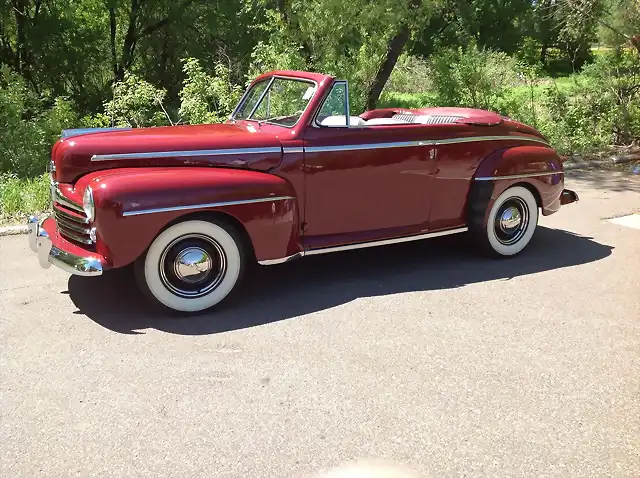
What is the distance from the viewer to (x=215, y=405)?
3252 mm

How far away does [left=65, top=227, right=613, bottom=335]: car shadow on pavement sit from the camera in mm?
4316

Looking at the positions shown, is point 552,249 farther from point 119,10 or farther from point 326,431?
point 119,10

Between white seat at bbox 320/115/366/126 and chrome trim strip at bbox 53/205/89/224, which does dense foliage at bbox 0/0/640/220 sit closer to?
chrome trim strip at bbox 53/205/89/224

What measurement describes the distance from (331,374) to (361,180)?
6.12 ft

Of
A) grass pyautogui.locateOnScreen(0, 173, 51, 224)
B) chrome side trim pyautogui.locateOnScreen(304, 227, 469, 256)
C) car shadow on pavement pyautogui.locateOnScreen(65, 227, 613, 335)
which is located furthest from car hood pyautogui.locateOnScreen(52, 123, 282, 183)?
grass pyautogui.locateOnScreen(0, 173, 51, 224)

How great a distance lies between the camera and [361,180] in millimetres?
4984

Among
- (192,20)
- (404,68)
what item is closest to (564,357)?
(404,68)

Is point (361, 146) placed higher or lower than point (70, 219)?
higher

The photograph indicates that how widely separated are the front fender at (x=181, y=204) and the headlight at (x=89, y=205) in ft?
0.14

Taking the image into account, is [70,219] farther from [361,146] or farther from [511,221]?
[511,221]

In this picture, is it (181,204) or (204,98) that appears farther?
(204,98)

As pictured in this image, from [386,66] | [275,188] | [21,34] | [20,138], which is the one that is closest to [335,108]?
[275,188]

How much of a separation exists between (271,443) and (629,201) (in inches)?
261

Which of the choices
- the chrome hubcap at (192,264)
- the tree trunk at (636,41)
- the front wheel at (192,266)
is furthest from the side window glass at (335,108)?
the tree trunk at (636,41)
